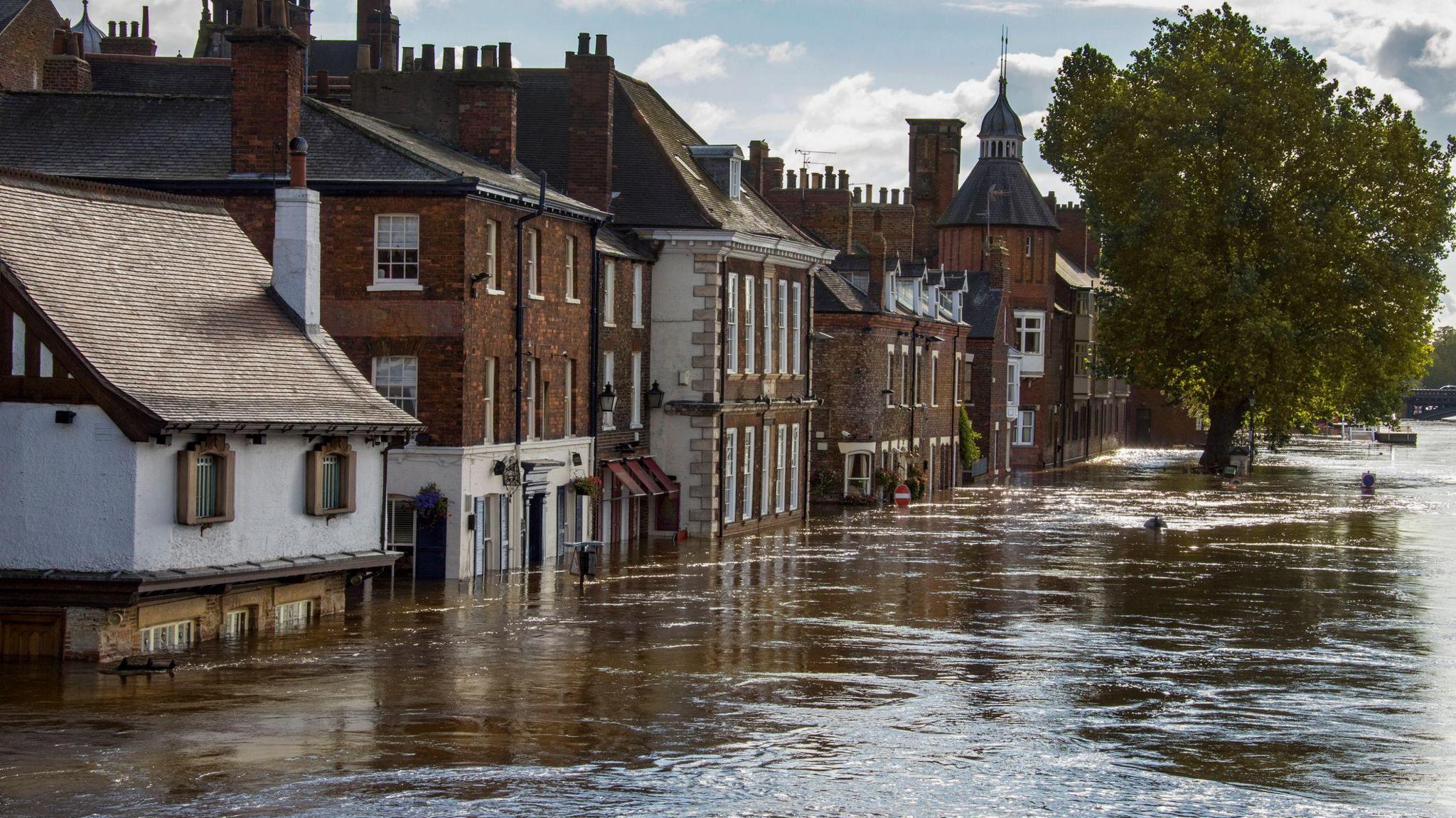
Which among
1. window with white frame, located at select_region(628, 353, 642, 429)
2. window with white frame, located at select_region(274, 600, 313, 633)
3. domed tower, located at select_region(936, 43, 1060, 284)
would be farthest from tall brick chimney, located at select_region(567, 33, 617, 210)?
domed tower, located at select_region(936, 43, 1060, 284)

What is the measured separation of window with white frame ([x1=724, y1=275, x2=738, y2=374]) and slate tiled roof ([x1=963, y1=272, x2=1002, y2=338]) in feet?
122

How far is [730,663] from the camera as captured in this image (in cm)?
2927

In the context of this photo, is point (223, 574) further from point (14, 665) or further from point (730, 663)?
point (730, 663)

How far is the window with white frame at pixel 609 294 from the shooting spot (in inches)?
1825

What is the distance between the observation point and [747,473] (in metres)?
53.8

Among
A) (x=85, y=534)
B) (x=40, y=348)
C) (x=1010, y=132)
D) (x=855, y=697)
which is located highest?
(x=1010, y=132)

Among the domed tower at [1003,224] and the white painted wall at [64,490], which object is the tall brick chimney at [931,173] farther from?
the white painted wall at [64,490]

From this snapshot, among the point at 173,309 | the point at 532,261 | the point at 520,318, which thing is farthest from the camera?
the point at 532,261

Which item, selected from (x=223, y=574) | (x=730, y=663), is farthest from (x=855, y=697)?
(x=223, y=574)

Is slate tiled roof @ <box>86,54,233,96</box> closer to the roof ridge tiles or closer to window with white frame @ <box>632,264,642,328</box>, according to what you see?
window with white frame @ <box>632,264,642,328</box>

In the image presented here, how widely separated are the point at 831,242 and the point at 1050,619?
42.3m

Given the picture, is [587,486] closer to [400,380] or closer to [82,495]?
[400,380]

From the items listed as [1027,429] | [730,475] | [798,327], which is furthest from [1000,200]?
[730,475]

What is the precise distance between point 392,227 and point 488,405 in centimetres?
402
